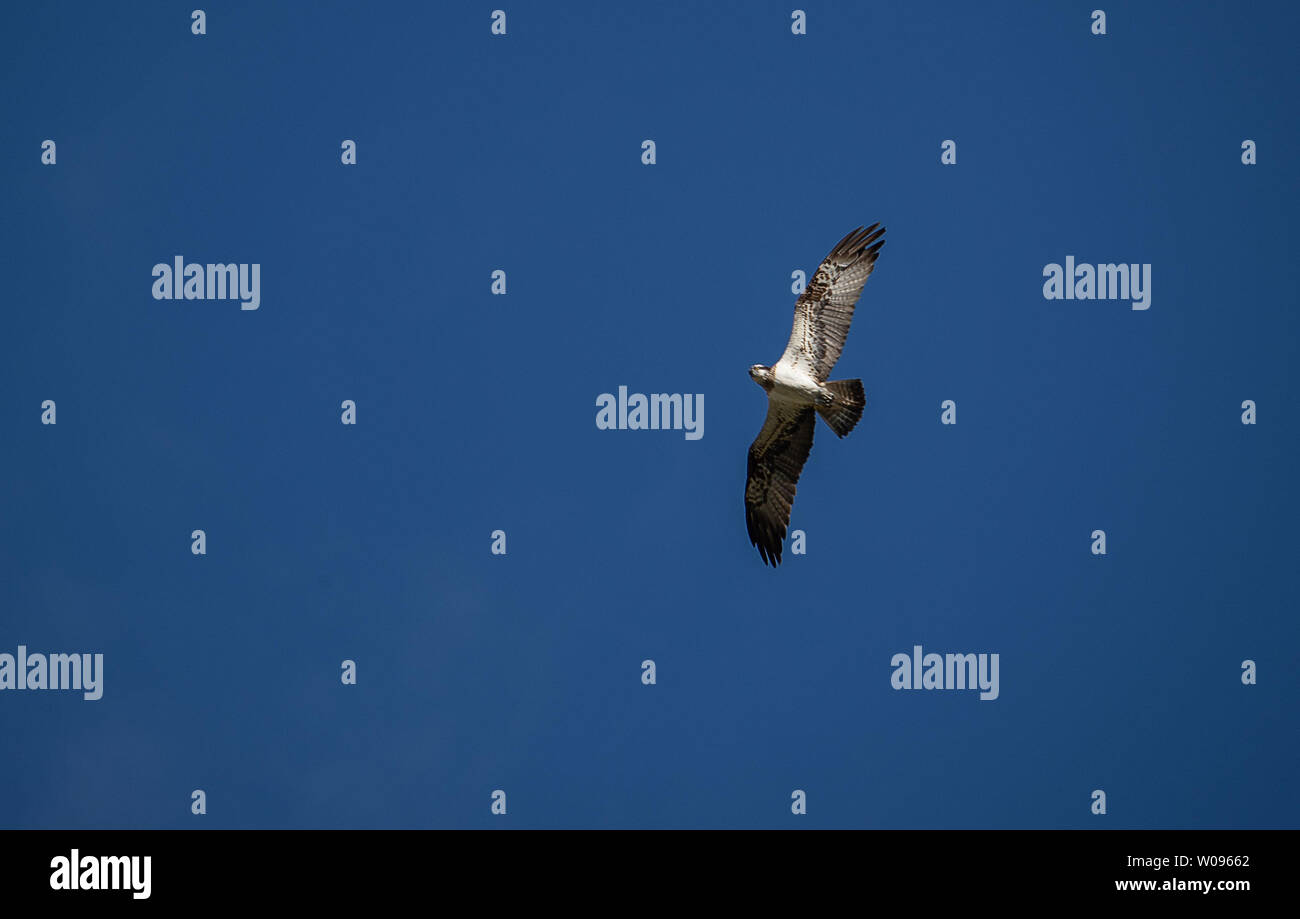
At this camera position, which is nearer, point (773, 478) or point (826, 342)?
point (826, 342)

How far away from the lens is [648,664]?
59.6 feet

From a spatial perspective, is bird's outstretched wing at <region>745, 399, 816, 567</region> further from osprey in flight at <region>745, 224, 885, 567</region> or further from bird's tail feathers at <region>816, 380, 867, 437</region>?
bird's tail feathers at <region>816, 380, 867, 437</region>

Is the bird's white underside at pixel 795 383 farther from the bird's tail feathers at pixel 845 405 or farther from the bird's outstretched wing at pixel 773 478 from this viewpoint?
the bird's outstretched wing at pixel 773 478

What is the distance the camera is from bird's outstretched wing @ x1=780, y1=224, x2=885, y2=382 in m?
13.8

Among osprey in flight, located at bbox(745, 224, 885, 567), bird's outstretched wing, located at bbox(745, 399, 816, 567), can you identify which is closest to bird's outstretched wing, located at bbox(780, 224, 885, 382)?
osprey in flight, located at bbox(745, 224, 885, 567)

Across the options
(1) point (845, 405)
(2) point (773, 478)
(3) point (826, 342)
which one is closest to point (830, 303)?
(3) point (826, 342)

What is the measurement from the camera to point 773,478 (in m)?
14.9

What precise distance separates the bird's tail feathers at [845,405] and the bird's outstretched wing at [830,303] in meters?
0.26

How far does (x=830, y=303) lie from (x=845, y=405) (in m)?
0.94

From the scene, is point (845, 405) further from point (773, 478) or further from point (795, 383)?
point (773, 478)

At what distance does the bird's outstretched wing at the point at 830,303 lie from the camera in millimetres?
13766

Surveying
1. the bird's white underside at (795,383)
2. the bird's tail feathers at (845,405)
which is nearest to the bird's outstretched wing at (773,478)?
the bird's white underside at (795,383)

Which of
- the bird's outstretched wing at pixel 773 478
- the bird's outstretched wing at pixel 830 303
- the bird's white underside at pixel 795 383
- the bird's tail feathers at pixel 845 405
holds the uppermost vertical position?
the bird's outstretched wing at pixel 830 303

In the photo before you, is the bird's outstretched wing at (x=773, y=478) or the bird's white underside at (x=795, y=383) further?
the bird's outstretched wing at (x=773, y=478)
